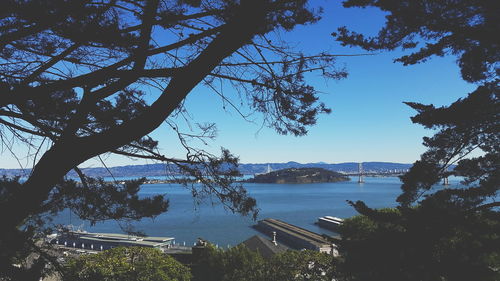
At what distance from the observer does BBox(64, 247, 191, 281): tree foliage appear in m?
9.66

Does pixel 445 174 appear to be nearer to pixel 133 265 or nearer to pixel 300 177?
pixel 133 265

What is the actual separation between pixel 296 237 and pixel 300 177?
3966 inches

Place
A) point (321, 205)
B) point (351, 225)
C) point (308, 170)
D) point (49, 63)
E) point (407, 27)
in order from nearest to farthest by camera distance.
→ point (49, 63), point (407, 27), point (351, 225), point (321, 205), point (308, 170)

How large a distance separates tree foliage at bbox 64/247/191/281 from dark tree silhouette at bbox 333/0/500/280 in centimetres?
739

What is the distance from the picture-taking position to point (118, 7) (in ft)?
8.38

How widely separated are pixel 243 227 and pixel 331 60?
4142cm

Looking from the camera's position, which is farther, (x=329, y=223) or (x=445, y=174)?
(x=329, y=223)

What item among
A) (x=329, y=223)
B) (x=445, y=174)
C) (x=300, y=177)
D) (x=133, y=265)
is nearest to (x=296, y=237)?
(x=329, y=223)

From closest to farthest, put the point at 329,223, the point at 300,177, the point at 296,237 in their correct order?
the point at 296,237
the point at 329,223
the point at 300,177

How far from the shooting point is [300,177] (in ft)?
429

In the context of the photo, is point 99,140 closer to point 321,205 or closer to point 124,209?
point 124,209

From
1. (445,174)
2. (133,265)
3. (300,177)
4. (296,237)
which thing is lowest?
(296,237)

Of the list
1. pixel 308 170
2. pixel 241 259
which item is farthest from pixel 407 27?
pixel 308 170

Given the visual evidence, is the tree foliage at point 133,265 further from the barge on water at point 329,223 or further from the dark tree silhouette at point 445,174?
the barge on water at point 329,223
